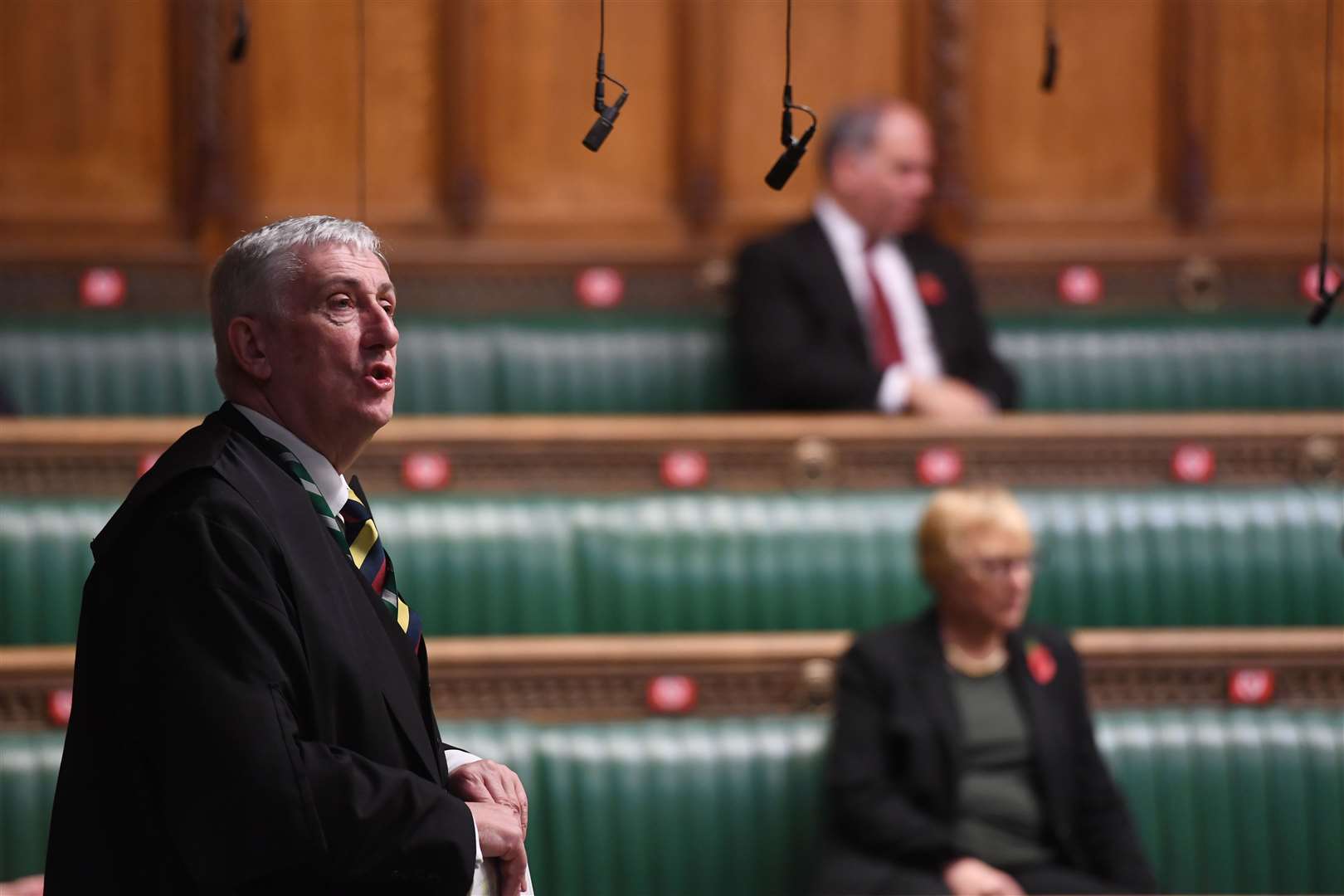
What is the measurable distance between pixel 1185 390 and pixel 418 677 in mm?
2534

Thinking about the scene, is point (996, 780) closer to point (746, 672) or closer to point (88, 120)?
point (746, 672)

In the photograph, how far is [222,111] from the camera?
144 inches

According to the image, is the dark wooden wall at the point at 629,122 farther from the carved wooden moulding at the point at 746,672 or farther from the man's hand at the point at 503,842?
the man's hand at the point at 503,842

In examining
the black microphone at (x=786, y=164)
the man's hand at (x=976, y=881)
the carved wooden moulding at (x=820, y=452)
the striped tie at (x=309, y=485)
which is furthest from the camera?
the carved wooden moulding at (x=820, y=452)

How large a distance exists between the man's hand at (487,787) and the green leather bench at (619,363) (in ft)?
6.82

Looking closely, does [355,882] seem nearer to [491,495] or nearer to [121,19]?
[491,495]

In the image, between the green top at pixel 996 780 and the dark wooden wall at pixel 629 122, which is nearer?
the green top at pixel 996 780

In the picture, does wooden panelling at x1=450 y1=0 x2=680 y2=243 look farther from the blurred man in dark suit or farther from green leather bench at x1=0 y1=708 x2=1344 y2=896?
green leather bench at x1=0 y1=708 x2=1344 y2=896

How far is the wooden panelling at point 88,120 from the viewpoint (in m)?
3.59

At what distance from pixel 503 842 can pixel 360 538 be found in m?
0.22

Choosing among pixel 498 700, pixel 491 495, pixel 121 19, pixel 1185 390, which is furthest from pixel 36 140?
pixel 1185 390

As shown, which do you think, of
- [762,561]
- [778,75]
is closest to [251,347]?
[762,561]

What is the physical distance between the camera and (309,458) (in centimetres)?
124

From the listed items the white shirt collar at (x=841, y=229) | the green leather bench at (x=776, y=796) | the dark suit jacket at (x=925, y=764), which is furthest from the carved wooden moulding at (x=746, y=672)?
the white shirt collar at (x=841, y=229)
